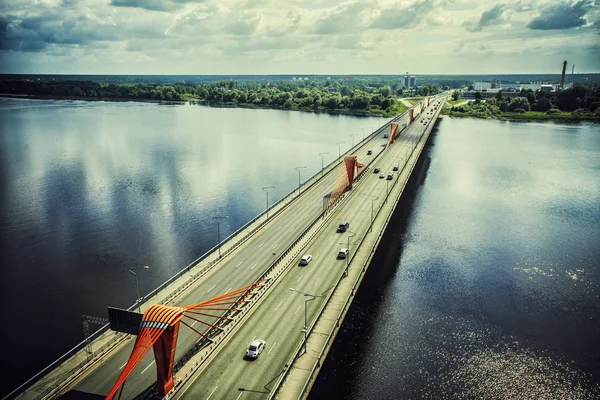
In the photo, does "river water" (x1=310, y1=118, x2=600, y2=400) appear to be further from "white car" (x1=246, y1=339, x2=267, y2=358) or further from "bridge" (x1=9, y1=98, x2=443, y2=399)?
"white car" (x1=246, y1=339, x2=267, y2=358)

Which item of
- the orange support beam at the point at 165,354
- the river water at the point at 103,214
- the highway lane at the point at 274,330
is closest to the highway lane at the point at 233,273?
the orange support beam at the point at 165,354

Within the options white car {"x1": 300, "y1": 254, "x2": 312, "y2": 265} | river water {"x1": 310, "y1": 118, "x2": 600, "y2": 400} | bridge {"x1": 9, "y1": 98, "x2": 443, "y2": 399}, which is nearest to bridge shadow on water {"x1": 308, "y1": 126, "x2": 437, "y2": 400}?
river water {"x1": 310, "y1": 118, "x2": 600, "y2": 400}

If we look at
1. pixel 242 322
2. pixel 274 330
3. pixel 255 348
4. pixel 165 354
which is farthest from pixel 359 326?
pixel 165 354

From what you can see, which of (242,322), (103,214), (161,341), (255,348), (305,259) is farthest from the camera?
(103,214)

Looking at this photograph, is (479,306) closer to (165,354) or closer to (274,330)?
(274,330)

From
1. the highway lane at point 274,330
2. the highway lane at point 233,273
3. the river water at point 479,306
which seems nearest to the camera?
the highway lane at point 274,330

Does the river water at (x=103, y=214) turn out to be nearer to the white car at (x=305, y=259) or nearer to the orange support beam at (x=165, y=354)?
the orange support beam at (x=165, y=354)
